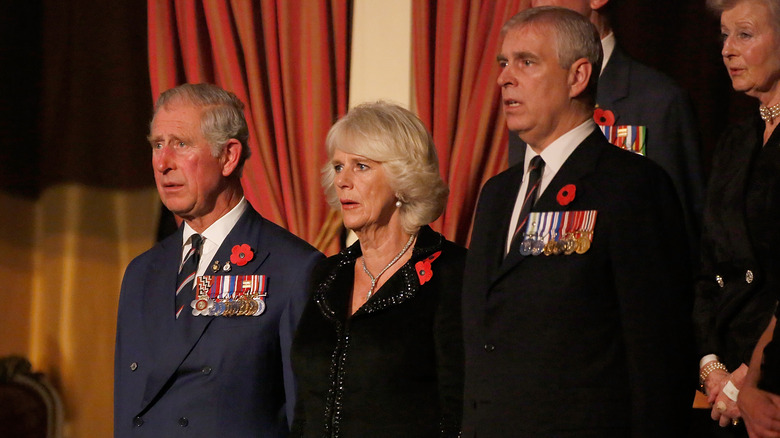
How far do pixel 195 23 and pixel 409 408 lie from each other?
103 inches

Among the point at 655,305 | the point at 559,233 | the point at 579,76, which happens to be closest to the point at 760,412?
the point at 655,305

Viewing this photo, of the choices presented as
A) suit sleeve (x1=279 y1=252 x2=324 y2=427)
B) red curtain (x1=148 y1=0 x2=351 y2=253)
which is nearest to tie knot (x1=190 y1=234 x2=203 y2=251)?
suit sleeve (x1=279 y1=252 x2=324 y2=427)

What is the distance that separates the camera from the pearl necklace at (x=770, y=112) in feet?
8.95

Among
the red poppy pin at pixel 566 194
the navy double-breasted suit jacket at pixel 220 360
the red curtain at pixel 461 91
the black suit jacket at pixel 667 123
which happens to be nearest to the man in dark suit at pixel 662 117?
the black suit jacket at pixel 667 123

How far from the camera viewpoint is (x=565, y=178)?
2.60 meters

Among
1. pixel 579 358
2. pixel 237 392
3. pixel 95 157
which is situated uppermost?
pixel 95 157

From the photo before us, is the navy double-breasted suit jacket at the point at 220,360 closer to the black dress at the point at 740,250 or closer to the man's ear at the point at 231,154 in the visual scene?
the man's ear at the point at 231,154

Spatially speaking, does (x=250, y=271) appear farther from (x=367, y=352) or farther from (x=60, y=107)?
(x=60, y=107)

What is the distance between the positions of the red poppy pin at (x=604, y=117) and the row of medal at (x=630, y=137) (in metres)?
0.02

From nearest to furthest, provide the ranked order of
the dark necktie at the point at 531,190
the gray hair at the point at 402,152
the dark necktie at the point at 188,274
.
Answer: the dark necktie at the point at 531,190 → the gray hair at the point at 402,152 → the dark necktie at the point at 188,274

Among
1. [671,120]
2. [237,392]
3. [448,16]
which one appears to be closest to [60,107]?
[448,16]

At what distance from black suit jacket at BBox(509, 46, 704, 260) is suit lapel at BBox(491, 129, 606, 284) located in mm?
611

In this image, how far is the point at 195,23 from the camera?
15.9ft

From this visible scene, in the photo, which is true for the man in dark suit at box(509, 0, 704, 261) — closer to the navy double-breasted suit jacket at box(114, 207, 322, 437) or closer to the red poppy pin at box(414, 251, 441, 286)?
the red poppy pin at box(414, 251, 441, 286)
